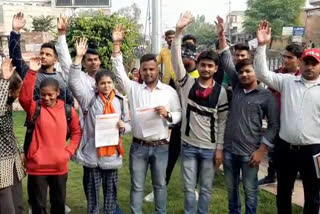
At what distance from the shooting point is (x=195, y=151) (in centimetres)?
367

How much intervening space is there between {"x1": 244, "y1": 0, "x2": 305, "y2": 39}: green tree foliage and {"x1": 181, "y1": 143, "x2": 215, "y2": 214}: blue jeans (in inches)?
1835

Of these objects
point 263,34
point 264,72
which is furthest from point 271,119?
point 263,34

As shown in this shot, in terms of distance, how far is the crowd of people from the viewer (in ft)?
11.4

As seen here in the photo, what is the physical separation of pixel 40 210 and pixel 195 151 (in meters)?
1.55

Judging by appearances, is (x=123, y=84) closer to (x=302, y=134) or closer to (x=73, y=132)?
(x=73, y=132)

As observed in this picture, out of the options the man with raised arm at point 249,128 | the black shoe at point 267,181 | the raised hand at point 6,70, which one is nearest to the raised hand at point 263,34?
the man with raised arm at point 249,128

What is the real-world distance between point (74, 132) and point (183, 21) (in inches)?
58.4

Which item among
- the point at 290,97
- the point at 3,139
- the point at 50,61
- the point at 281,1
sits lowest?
the point at 3,139

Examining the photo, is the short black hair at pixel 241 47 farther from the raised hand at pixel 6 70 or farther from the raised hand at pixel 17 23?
the raised hand at pixel 6 70

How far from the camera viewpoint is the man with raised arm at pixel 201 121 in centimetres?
362

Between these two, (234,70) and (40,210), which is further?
(234,70)

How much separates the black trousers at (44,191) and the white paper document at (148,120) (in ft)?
2.85

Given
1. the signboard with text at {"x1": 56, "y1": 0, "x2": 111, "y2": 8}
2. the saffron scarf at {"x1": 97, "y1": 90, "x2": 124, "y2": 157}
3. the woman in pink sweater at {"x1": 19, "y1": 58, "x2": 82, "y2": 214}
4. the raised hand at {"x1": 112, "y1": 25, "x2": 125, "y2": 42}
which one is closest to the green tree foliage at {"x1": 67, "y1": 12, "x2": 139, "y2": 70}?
the raised hand at {"x1": 112, "y1": 25, "x2": 125, "y2": 42}

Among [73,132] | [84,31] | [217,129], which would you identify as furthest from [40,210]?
[84,31]
